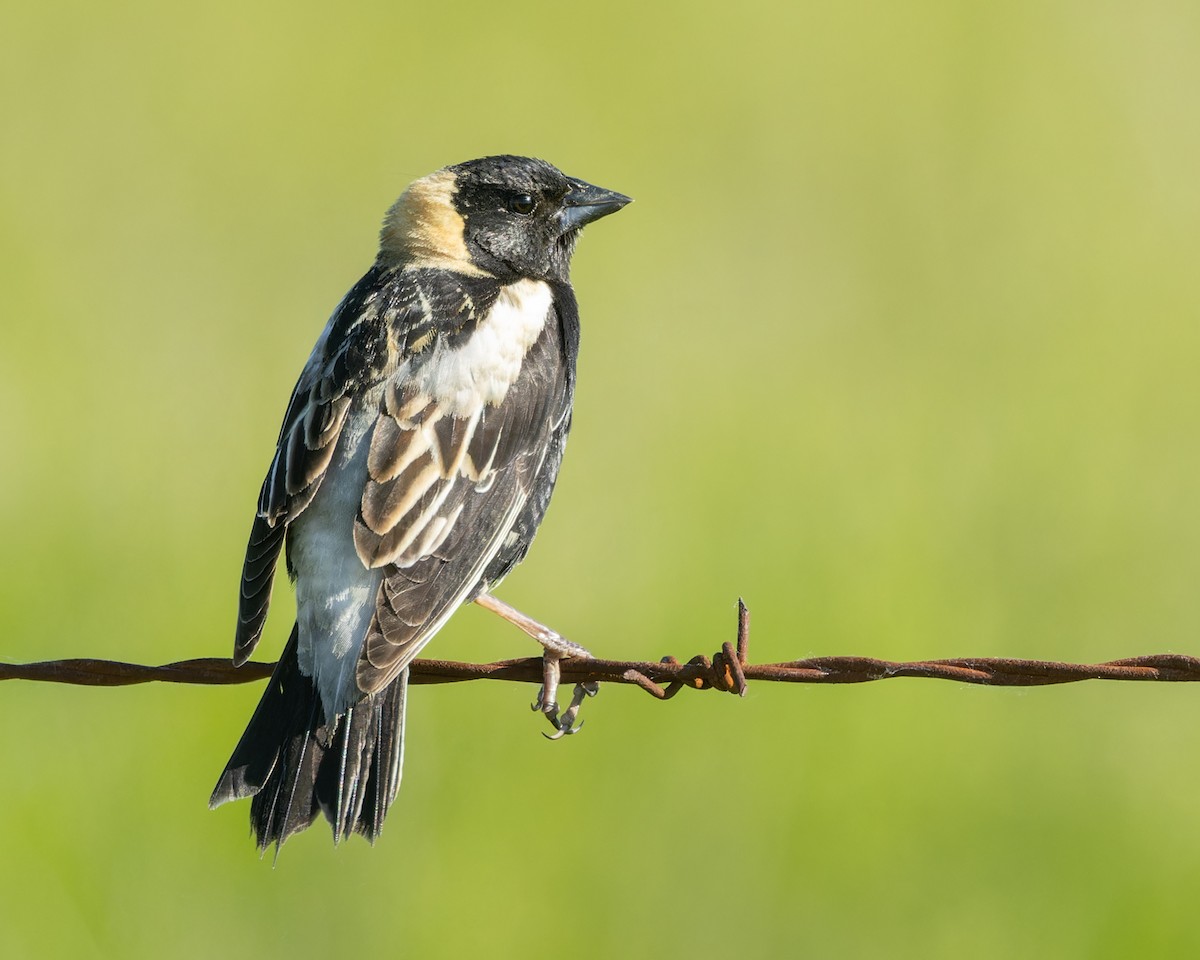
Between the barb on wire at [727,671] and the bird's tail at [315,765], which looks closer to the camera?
the barb on wire at [727,671]

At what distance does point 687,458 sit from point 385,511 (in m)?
3.41

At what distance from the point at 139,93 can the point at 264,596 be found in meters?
6.71

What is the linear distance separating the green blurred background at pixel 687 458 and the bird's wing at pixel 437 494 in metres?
1.40

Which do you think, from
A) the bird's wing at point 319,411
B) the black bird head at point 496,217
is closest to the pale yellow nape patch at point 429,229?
the black bird head at point 496,217

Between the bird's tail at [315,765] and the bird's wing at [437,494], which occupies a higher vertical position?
the bird's wing at [437,494]

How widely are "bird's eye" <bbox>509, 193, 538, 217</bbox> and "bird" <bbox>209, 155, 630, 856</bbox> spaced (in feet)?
1.27

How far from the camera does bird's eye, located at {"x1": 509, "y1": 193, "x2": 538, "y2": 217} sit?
5.21m

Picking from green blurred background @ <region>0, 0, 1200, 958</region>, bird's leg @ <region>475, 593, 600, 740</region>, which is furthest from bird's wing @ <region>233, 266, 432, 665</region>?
green blurred background @ <region>0, 0, 1200, 958</region>

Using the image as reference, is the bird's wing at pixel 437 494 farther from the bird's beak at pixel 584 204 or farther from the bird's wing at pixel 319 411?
the bird's beak at pixel 584 204

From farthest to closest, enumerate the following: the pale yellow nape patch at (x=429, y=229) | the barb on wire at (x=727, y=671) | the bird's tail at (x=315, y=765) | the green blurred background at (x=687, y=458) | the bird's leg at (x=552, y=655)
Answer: the green blurred background at (x=687, y=458) → the pale yellow nape patch at (x=429, y=229) → the bird's leg at (x=552, y=655) → the bird's tail at (x=315, y=765) → the barb on wire at (x=727, y=671)

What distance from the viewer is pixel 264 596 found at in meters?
4.18

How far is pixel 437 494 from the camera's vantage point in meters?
4.25

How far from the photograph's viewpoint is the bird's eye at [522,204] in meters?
5.21

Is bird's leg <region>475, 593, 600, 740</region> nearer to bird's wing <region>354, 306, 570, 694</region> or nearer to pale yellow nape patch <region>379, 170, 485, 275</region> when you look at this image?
bird's wing <region>354, 306, 570, 694</region>
